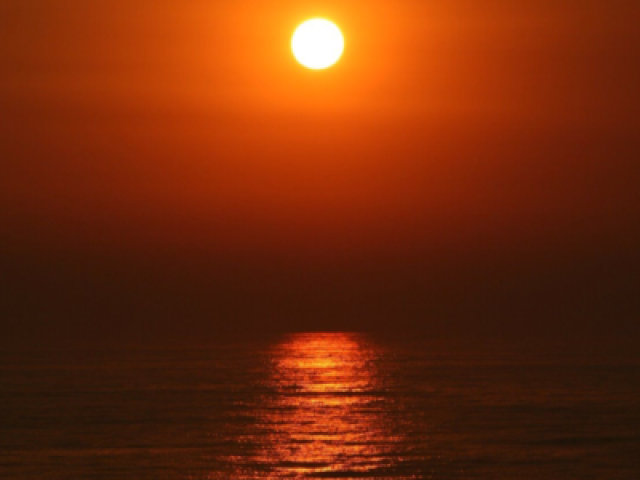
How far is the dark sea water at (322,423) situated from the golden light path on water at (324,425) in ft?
0.44

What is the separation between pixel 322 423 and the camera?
7544 centimetres

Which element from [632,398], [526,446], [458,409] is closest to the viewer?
[526,446]

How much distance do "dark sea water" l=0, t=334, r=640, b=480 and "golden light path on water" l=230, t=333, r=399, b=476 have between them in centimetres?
13

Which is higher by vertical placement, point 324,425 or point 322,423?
point 322,423

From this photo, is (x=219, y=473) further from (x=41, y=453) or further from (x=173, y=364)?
(x=173, y=364)

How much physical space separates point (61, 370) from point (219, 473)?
3750 inches

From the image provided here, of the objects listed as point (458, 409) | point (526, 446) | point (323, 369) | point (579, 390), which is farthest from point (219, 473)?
point (323, 369)

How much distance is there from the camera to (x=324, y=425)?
243 ft

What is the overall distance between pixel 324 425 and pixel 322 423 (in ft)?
4.55

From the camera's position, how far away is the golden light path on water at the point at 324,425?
56.1 m

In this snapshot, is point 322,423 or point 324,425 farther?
point 322,423

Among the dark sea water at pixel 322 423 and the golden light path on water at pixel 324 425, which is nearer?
the dark sea water at pixel 322 423

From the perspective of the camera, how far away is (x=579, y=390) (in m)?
104

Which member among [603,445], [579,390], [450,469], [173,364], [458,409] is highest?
[173,364]
